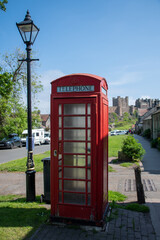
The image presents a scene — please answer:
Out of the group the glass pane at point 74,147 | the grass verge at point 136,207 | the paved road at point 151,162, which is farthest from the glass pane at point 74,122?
the paved road at point 151,162

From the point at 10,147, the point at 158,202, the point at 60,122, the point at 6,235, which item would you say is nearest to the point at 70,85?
the point at 60,122

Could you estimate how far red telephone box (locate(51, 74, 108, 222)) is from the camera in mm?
4285

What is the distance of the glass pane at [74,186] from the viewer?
4.45 meters

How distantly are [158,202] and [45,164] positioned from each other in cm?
313

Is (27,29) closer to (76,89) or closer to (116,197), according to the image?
(76,89)

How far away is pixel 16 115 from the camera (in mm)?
30312

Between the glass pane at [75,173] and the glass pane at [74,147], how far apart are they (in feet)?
1.20

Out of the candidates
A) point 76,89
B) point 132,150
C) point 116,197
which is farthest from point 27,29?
point 132,150

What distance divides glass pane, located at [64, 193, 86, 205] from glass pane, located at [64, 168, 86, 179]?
0.35m

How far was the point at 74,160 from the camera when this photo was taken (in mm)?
4484

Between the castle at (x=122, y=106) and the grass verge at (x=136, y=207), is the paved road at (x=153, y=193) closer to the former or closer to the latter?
the grass verge at (x=136, y=207)

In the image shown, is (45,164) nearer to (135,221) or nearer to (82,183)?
(82,183)

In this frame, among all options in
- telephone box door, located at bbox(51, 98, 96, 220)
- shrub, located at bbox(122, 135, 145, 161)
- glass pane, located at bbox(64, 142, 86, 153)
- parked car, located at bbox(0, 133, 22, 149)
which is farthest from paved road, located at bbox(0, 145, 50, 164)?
glass pane, located at bbox(64, 142, 86, 153)

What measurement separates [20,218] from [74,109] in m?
2.56
